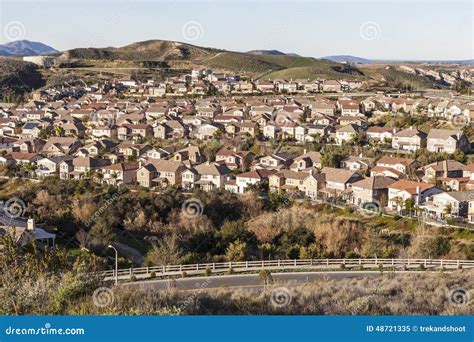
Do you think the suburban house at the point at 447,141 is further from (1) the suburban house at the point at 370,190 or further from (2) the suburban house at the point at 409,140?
(1) the suburban house at the point at 370,190

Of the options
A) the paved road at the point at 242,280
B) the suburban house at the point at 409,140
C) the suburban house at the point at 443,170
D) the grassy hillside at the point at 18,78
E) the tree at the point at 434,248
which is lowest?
the tree at the point at 434,248

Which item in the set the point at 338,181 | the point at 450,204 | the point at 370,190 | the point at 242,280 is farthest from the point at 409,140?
the point at 242,280

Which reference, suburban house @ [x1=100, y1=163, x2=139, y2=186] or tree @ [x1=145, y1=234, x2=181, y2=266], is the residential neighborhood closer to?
suburban house @ [x1=100, y1=163, x2=139, y2=186]

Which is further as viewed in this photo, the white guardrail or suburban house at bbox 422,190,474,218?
suburban house at bbox 422,190,474,218

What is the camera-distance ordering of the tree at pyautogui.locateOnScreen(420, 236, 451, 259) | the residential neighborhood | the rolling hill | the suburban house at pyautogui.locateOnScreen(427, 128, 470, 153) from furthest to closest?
1. the rolling hill
2. the suburban house at pyautogui.locateOnScreen(427, 128, 470, 153)
3. the residential neighborhood
4. the tree at pyautogui.locateOnScreen(420, 236, 451, 259)

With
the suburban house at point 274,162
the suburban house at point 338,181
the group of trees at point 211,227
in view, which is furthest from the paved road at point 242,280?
the suburban house at point 274,162

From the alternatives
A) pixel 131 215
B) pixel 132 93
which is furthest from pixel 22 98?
pixel 131 215

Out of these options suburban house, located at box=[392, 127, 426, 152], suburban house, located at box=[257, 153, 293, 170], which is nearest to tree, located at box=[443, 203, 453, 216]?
suburban house, located at box=[257, 153, 293, 170]

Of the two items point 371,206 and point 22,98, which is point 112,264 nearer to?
point 371,206
